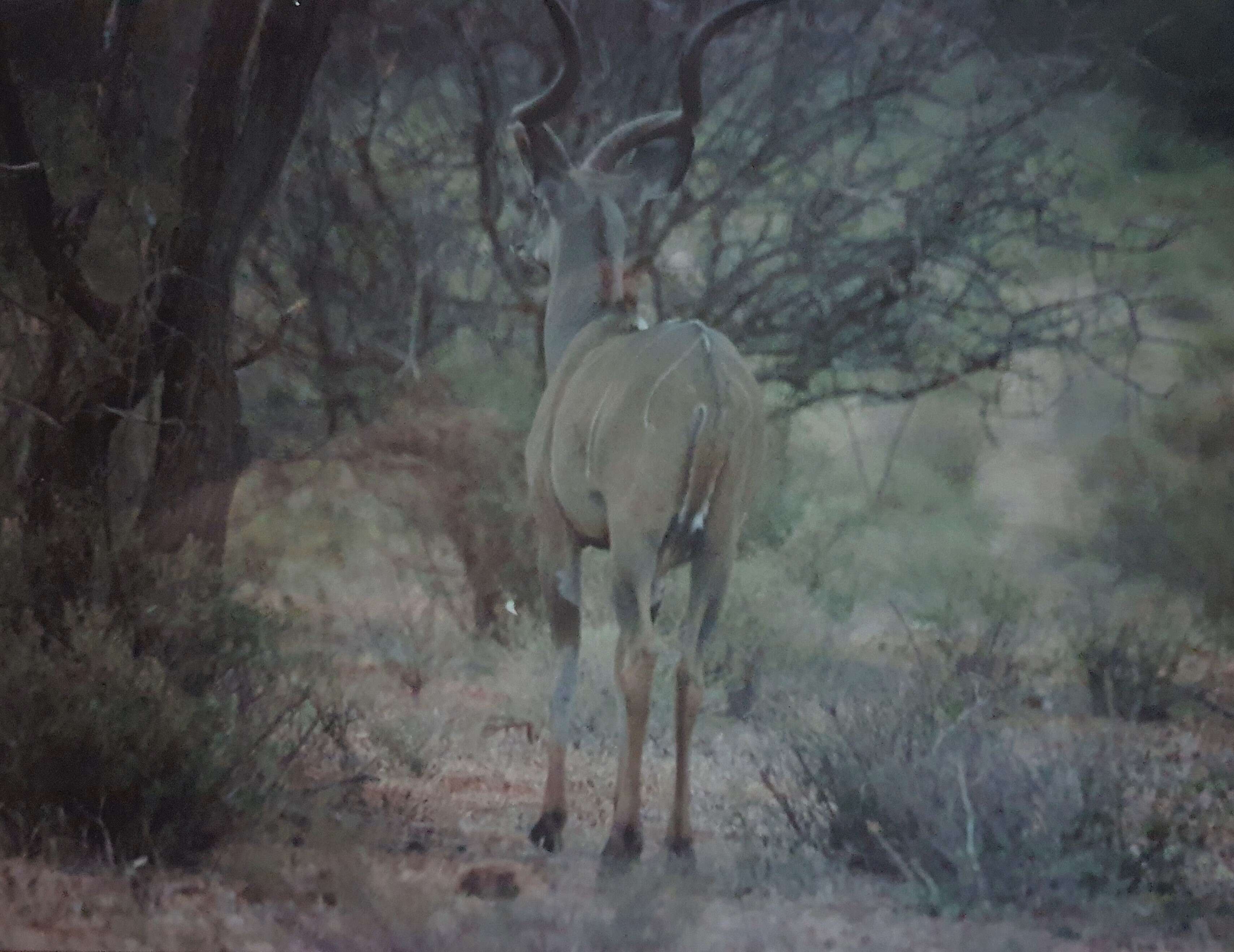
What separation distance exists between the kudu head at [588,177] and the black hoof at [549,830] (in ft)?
5.46

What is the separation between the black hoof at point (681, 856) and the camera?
4.63 meters

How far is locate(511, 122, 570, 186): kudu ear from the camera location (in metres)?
5.76

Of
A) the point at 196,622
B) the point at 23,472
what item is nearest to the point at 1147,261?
the point at 196,622

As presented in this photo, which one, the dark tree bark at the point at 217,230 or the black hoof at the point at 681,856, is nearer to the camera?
the black hoof at the point at 681,856

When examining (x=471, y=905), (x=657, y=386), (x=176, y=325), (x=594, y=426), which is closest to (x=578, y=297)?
(x=594, y=426)

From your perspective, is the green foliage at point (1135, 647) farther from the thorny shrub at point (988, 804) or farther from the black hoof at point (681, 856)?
the black hoof at point (681, 856)

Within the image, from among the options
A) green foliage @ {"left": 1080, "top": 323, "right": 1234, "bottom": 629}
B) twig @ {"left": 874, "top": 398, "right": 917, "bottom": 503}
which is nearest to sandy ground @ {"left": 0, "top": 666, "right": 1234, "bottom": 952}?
green foliage @ {"left": 1080, "top": 323, "right": 1234, "bottom": 629}

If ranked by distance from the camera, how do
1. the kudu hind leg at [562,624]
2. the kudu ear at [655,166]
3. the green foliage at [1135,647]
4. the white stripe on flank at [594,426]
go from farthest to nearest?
the green foliage at [1135,647] → the kudu ear at [655,166] → the kudu hind leg at [562,624] → the white stripe on flank at [594,426]

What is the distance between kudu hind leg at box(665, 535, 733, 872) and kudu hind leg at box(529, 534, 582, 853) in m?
0.42

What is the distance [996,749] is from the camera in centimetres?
462

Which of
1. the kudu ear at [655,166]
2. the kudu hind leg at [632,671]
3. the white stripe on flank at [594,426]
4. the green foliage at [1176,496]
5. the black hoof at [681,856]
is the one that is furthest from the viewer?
the kudu ear at [655,166]

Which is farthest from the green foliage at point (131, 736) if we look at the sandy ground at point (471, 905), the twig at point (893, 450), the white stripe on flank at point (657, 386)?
the twig at point (893, 450)

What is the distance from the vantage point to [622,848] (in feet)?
15.8

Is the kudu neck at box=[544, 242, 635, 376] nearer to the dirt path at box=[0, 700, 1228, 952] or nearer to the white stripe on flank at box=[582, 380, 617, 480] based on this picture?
the white stripe on flank at box=[582, 380, 617, 480]
